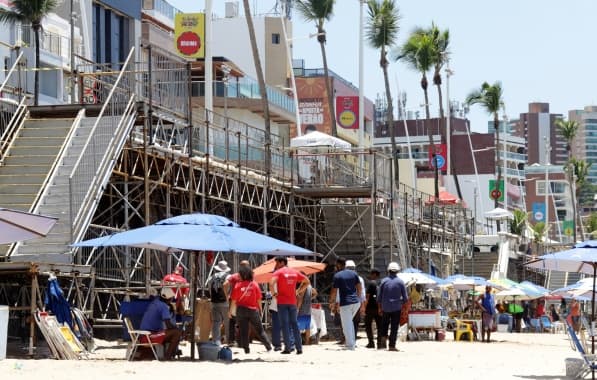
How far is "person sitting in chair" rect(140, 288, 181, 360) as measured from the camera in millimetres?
19531

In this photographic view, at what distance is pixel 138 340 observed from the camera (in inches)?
770

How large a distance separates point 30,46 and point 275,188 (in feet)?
58.8

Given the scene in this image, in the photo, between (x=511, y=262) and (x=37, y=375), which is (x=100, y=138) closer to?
(x=37, y=375)

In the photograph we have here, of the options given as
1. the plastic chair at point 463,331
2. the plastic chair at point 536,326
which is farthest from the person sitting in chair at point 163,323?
the plastic chair at point 536,326

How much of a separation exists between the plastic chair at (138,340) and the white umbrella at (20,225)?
192 cm

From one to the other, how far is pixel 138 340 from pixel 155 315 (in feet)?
1.37

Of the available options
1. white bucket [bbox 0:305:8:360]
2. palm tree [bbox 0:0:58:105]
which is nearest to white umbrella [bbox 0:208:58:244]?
white bucket [bbox 0:305:8:360]

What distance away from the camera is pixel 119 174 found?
1051 inches

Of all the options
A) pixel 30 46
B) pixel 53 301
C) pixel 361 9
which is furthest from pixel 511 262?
pixel 53 301

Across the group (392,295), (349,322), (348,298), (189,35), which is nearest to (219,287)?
(348,298)

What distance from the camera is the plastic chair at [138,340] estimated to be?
63.6ft

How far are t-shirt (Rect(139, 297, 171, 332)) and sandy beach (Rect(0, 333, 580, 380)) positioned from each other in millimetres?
608

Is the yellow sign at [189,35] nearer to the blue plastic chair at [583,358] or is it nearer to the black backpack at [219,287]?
the black backpack at [219,287]

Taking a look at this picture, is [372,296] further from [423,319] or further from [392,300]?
[423,319]
